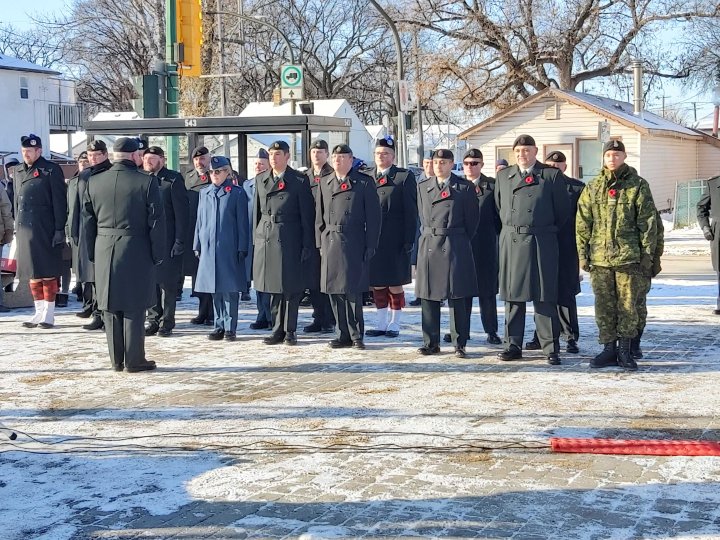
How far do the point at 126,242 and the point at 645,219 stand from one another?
169 inches

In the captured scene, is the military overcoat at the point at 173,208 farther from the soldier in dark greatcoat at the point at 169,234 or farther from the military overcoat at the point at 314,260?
the military overcoat at the point at 314,260

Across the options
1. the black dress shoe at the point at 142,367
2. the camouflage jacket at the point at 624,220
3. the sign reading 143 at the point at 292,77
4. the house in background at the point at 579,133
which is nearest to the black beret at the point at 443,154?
the camouflage jacket at the point at 624,220

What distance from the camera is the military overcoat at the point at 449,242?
9359 millimetres

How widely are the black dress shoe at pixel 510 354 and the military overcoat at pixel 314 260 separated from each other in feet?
7.16

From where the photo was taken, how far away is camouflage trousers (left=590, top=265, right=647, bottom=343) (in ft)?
28.3

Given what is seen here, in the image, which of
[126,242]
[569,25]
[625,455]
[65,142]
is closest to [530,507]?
[625,455]

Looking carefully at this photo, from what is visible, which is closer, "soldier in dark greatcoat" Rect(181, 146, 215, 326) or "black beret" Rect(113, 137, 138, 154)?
"black beret" Rect(113, 137, 138, 154)

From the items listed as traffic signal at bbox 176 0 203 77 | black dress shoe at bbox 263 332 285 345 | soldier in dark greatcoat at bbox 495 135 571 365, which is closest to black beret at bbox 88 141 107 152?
black dress shoe at bbox 263 332 285 345

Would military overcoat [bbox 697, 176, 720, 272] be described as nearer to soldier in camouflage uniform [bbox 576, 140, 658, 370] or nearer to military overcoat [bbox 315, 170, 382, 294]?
soldier in camouflage uniform [bbox 576, 140, 658, 370]

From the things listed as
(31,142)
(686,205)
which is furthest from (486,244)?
(686,205)

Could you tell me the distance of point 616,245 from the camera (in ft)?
28.1

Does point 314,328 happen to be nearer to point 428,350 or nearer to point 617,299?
point 428,350

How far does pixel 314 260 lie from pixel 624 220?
3.27 m

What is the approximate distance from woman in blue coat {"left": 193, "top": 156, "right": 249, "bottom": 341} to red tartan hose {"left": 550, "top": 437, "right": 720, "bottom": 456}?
4853 millimetres
